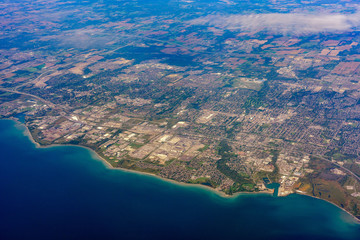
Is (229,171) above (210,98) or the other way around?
above

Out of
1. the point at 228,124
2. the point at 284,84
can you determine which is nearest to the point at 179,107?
the point at 228,124

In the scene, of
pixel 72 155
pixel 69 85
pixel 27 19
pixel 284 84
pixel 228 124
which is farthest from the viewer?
pixel 27 19

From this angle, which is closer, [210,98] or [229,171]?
[229,171]

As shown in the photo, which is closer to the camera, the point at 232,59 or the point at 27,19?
the point at 232,59

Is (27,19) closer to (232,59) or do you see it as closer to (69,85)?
(69,85)

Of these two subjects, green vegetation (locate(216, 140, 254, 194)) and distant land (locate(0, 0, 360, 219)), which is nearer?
green vegetation (locate(216, 140, 254, 194))

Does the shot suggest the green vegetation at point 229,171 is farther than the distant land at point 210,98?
No

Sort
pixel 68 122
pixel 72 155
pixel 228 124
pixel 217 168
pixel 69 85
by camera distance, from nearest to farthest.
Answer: pixel 217 168 → pixel 72 155 → pixel 228 124 → pixel 68 122 → pixel 69 85
